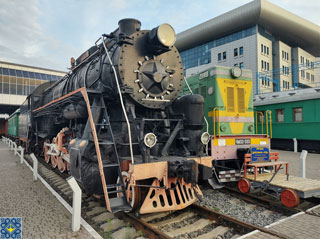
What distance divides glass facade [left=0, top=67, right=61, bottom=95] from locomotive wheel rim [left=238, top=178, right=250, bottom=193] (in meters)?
40.5

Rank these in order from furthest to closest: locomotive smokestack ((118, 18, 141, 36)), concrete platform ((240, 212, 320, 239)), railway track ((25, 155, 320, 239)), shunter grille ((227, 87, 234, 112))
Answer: shunter grille ((227, 87, 234, 112))
locomotive smokestack ((118, 18, 141, 36))
railway track ((25, 155, 320, 239))
concrete platform ((240, 212, 320, 239))

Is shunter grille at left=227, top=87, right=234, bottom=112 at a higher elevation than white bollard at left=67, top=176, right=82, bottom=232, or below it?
higher

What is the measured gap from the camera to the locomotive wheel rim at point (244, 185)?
6121 mm

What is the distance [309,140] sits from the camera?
45.8 feet

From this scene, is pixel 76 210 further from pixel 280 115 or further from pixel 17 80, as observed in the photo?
pixel 17 80

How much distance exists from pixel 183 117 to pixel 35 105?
8.39 metres

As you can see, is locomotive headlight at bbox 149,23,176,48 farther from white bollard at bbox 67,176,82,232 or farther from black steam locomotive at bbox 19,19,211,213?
white bollard at bbox 67,176,82,232

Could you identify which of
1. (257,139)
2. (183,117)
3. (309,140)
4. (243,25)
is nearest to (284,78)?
(243,25)

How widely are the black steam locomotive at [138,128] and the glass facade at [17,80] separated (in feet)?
124

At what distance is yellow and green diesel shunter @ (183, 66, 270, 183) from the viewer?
6.65 metres

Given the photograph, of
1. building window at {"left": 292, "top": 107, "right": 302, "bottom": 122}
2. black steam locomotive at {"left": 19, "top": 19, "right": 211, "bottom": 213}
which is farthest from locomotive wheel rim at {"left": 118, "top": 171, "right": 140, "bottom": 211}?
building window at {"left": 292, "top": 107, "right": 302, "bottom": 122}

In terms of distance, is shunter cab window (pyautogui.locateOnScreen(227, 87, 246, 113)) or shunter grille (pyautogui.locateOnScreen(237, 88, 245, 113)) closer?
shunter cab window (pyautogui.locateOnScreen(227, 87, 246, 113))

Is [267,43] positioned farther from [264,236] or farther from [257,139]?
[264,236]

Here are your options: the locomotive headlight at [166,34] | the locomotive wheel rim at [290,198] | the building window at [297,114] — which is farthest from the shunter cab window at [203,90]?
the building window at [297,114]
